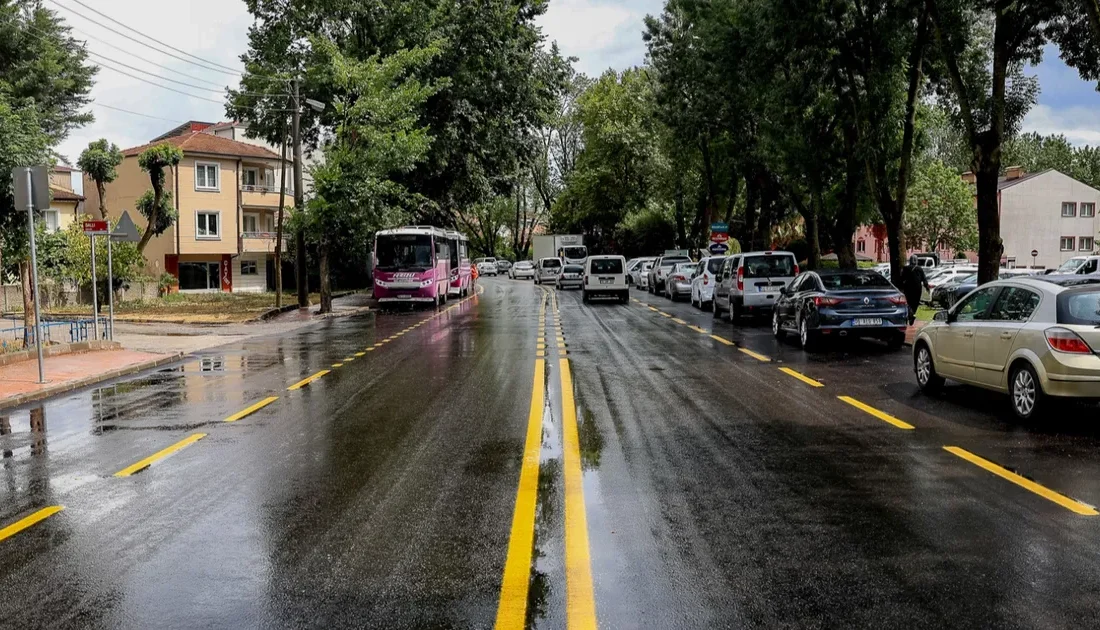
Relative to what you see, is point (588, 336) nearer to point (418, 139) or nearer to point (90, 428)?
point (90, 428)

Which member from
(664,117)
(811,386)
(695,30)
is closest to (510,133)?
(664,117)

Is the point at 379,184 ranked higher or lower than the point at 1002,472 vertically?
higher

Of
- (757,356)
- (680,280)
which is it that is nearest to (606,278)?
(680,280)

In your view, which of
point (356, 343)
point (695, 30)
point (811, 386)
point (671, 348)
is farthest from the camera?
point (695, 30)

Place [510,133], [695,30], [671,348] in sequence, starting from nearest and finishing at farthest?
[671,348]
[695,30]
[510,133]

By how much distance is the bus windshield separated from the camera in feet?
114

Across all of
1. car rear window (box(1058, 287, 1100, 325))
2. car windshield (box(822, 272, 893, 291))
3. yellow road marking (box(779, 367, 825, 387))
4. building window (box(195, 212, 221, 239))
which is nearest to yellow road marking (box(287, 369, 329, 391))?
yellow road marking (box(779, 367, 825, 387))

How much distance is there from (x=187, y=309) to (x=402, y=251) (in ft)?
25.5

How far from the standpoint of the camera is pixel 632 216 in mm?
68062

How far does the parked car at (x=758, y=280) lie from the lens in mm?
23750

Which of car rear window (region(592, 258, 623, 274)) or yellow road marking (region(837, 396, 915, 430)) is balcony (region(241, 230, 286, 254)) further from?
yellow road marking (region(837, 396, 915, 430))

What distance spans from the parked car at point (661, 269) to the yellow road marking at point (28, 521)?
36739 millimetres

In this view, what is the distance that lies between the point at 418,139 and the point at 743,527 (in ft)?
92.0

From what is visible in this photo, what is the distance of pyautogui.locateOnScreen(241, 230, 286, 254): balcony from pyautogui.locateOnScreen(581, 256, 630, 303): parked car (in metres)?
27.0
